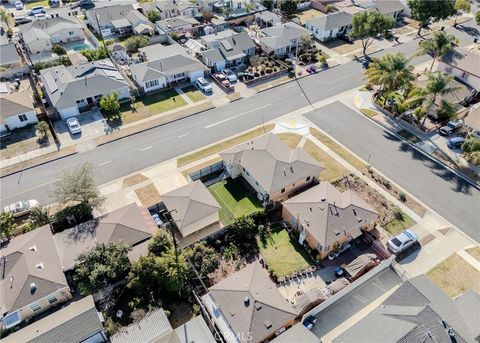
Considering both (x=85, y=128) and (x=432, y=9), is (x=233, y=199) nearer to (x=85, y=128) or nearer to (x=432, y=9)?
(x=85, y=128)

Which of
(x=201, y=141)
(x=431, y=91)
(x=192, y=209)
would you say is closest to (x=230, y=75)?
(x=201, y=141)

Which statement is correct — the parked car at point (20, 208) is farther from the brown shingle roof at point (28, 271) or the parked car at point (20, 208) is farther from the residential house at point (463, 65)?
the residential house at point (463, 65)

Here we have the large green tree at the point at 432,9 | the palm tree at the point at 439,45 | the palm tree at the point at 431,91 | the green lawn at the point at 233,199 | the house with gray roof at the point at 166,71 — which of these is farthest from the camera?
the large green tree at the point at 432,9

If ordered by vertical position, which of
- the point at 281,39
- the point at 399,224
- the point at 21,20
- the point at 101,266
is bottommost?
the point at 399,224

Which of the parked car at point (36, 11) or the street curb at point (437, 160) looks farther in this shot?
the parked car at point (36, 11)

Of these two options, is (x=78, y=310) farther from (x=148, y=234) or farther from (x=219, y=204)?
(x=219, y=204)

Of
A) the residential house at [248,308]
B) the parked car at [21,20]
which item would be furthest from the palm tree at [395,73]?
the parked car at [21,20]
